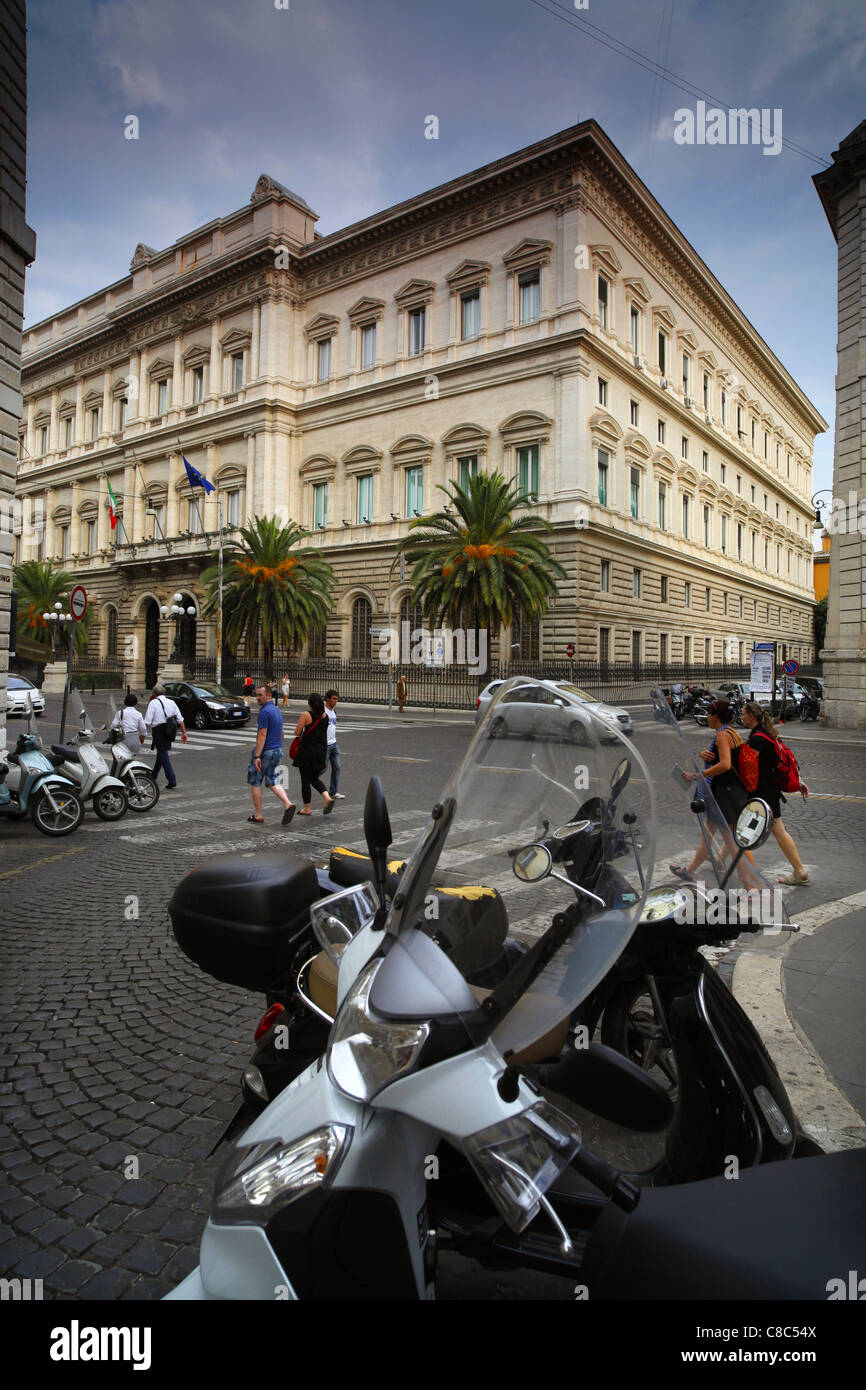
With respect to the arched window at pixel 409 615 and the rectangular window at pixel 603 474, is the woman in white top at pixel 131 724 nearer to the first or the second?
the arched window at pixel 409 615

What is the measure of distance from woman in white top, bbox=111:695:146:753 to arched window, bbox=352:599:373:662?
2534cm

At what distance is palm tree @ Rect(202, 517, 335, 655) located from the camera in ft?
113

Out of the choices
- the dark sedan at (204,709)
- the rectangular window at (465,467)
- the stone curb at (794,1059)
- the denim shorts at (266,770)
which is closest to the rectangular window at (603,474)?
the rectangular window at (465,467)

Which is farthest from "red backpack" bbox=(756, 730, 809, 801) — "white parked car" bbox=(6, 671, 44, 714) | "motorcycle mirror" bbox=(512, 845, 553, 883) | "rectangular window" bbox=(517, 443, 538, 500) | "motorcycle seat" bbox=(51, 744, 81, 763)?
"rectangular window" bbox=(517, 443, 538, 500)

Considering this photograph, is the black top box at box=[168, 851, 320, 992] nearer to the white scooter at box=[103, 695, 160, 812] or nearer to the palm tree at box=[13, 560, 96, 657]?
the white scooter at box=[103, 695, 160, 812]

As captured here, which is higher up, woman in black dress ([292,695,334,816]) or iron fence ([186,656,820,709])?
iron fence ([186,656,820,709])

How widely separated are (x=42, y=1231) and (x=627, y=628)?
110ft

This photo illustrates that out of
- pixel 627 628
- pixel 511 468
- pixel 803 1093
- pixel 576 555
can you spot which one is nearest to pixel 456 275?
pixel 511 468

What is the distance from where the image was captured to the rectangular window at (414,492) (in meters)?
35.8

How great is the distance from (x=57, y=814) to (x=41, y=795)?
0.28 m

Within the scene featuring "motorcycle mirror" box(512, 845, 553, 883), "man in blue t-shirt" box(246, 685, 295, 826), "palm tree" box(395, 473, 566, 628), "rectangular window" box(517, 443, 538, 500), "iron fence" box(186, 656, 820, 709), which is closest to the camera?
"motorcycle mirror" box(512, 845, 553, 883)

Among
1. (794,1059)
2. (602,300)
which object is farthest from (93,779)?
(602,300)

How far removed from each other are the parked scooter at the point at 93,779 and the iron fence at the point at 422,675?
20.1 metres

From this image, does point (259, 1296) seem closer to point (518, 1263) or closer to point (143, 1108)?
point (518, 1263)
